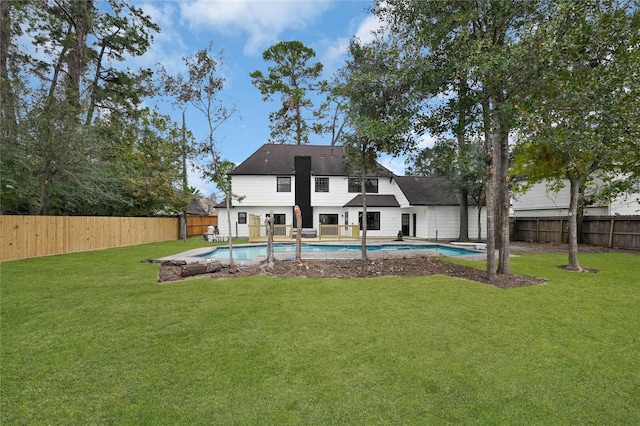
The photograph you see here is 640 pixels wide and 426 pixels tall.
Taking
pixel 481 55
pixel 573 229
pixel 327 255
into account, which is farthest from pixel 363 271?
pixel 573 229

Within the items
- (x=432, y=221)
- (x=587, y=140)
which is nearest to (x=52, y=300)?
(x=587, y=140)

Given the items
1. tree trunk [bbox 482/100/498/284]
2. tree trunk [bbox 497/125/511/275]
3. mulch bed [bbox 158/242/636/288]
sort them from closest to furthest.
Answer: tree trunk [bbox 482/100/498/284] < mulch bed [bbox 158/242/636/288] < tree trunk [bbox 497/125/511/275]

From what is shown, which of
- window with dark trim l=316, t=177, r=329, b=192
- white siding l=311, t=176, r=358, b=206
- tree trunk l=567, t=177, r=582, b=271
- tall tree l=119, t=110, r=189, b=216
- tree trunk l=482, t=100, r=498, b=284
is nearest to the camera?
tree trunk l=482, t=100, r=498, b=284

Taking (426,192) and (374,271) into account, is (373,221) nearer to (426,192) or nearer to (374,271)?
(426,192)

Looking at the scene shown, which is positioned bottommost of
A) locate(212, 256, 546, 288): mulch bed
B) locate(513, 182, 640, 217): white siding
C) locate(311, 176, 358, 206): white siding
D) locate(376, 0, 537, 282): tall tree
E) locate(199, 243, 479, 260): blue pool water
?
locate(199, 243, 479, 260): blue pool water

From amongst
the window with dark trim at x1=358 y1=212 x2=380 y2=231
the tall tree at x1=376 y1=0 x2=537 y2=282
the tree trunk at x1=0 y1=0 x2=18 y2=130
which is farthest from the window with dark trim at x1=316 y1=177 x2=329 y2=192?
the tree trunk at x1=0 y1=0 x2=18 y2=130

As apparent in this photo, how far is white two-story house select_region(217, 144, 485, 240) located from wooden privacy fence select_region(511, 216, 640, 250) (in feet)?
8.81

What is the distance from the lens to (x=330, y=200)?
77.5 feet

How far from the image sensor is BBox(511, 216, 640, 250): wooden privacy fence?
1426 cm

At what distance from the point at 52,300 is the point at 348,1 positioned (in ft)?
38.4

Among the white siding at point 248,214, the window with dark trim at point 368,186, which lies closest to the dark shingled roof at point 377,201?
the window with dark trim at point 368,186

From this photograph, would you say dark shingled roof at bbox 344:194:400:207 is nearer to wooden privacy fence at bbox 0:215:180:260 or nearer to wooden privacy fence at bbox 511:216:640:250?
wooden privacy fence at bbox 511:216:640:250

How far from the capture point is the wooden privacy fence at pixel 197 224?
25672 mm

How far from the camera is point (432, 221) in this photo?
21.5 metres
